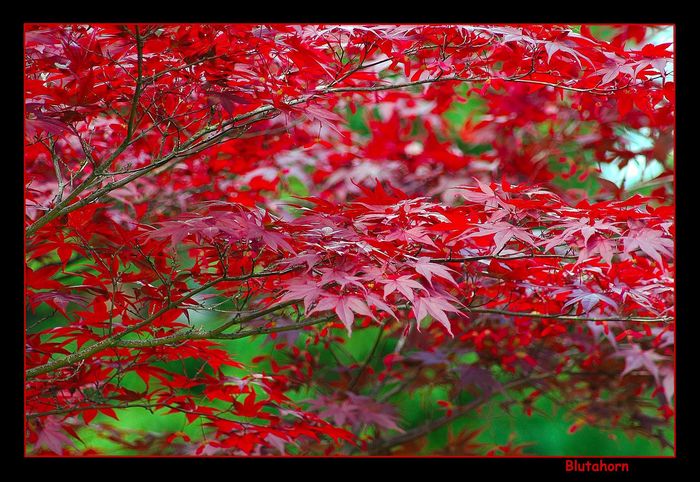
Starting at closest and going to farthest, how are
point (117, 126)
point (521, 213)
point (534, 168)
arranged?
point (521, 213) < point (117, 126) < point (534, 168)

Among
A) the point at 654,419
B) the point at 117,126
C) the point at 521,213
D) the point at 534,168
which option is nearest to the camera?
the point at 521,213

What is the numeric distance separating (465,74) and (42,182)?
1.14 m

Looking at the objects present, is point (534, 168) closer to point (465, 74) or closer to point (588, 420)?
point (588, 420)

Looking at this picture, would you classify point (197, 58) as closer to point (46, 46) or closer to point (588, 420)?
point (46, 46)

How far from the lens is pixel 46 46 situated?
4.24 ft

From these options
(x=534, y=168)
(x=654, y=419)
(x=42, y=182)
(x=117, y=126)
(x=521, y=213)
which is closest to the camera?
(x=521, y=213)

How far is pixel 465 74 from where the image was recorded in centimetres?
145

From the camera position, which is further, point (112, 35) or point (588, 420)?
point (588, 420)

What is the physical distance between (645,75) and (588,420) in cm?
127

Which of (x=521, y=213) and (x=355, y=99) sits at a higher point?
(x=355, y=99)

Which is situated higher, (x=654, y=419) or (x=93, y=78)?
(x=93, y=78)
